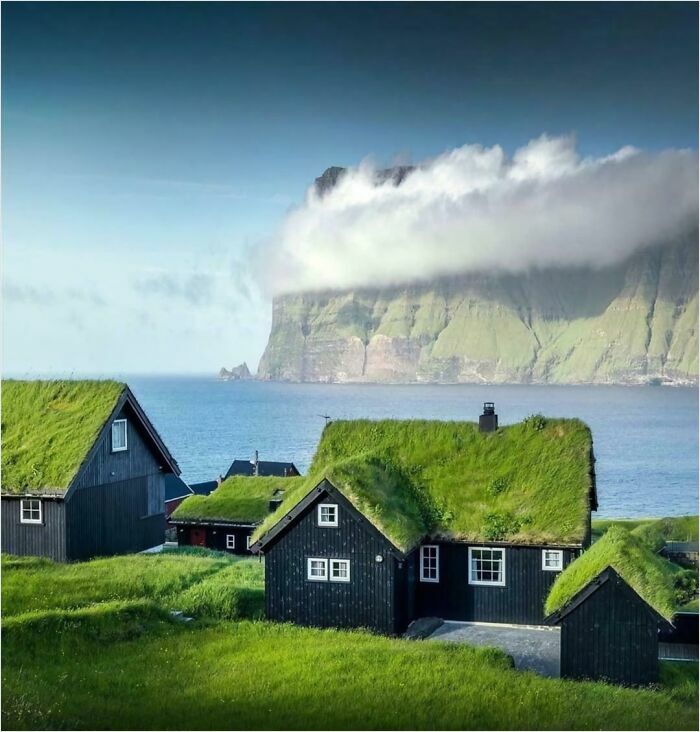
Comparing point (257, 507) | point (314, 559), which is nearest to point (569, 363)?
point (257, 507)

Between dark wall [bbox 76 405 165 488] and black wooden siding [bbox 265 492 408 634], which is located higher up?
dark wall [bbox 76 405 165 488]

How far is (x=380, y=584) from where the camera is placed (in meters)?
16.5

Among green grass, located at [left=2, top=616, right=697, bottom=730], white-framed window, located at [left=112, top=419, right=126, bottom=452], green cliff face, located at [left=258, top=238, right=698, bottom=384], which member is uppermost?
green cliff face, located at [left=258, top=238, right=698, bottom=384]

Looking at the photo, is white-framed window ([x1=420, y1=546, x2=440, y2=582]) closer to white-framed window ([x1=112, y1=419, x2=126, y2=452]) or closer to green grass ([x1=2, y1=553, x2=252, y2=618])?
green grass ([x1=2, y1=553, x2=252, y2=618])

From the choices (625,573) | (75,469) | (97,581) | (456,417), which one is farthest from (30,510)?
(456,417)

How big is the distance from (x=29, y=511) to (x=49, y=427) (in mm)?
2219

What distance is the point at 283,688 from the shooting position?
1256 cm

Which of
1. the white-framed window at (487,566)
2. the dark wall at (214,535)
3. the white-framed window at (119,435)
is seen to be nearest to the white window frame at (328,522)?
the white-framed window at (487,566)

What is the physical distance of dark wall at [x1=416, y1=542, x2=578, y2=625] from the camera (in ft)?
58.0

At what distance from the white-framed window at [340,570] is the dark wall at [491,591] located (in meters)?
2.24

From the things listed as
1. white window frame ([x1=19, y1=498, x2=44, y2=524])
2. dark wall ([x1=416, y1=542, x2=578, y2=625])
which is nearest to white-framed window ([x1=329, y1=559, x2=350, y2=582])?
dark wall ([x1=416, y1=542, x2=578, y2=625])

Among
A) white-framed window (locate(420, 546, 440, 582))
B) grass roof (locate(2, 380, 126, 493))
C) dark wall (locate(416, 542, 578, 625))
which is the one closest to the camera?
dark wall (locate(416, 542, 578, 625))

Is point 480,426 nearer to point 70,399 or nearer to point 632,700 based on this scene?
point 632,700

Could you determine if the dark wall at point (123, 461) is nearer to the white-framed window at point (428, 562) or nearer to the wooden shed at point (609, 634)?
the white-framed window at point (428, 562)
